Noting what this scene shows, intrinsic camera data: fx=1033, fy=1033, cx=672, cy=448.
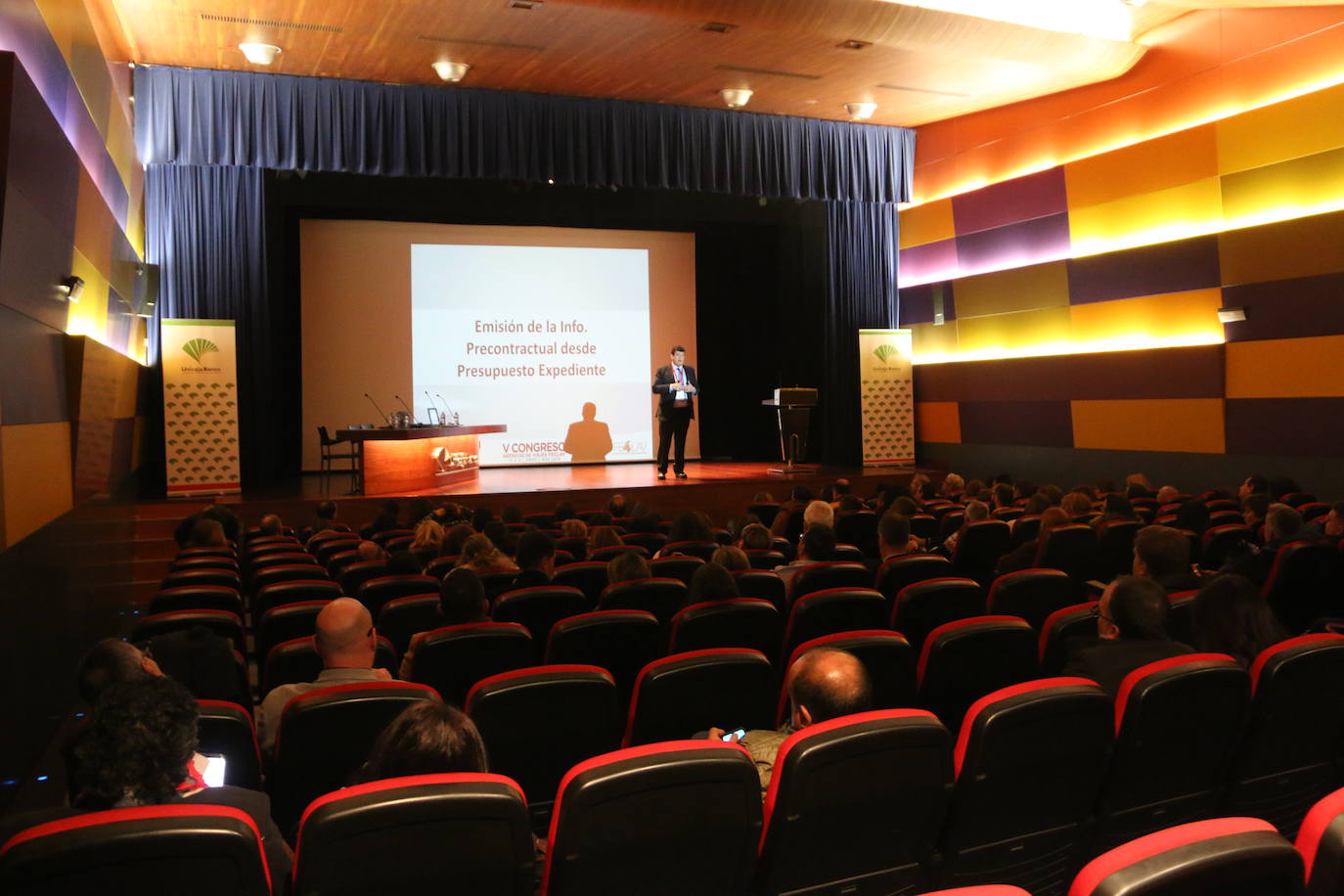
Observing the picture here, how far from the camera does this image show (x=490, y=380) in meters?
13.3

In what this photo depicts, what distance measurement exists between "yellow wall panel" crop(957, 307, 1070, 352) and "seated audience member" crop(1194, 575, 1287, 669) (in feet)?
29.3

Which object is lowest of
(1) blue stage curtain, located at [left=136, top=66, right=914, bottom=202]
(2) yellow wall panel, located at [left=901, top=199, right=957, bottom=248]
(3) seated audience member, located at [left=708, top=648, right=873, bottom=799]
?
(3) seated audience member, located at [left=708, top=648, right=873, bottom=799]

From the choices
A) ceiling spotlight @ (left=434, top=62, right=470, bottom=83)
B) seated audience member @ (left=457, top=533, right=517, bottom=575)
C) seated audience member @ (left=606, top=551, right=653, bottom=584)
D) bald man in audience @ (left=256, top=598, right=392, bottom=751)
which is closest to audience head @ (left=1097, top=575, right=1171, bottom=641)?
seated audience member @ (left=606, top=551, right=653, bottom=584)

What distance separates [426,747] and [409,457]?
360 inches

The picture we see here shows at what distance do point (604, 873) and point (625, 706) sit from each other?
2022mm

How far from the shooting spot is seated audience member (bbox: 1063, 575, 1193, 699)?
113 inches

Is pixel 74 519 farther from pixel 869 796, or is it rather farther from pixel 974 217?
pixel 974 217

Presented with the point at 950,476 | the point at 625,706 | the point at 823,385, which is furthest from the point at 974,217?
the point at 625,706

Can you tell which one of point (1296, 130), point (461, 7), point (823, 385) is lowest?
point (823, 385)

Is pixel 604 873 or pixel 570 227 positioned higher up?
pixel 570 227

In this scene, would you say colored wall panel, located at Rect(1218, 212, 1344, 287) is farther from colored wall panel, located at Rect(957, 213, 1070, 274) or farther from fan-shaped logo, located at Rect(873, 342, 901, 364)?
fan-shaped logo, located at Rect(873, 342, 901, 364)

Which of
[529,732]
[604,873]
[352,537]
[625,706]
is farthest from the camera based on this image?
[352,537]

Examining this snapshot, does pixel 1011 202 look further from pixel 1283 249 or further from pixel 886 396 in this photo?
pixel 1283 249

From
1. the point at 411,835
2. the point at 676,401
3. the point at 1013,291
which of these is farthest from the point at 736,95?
the point at 411,835
